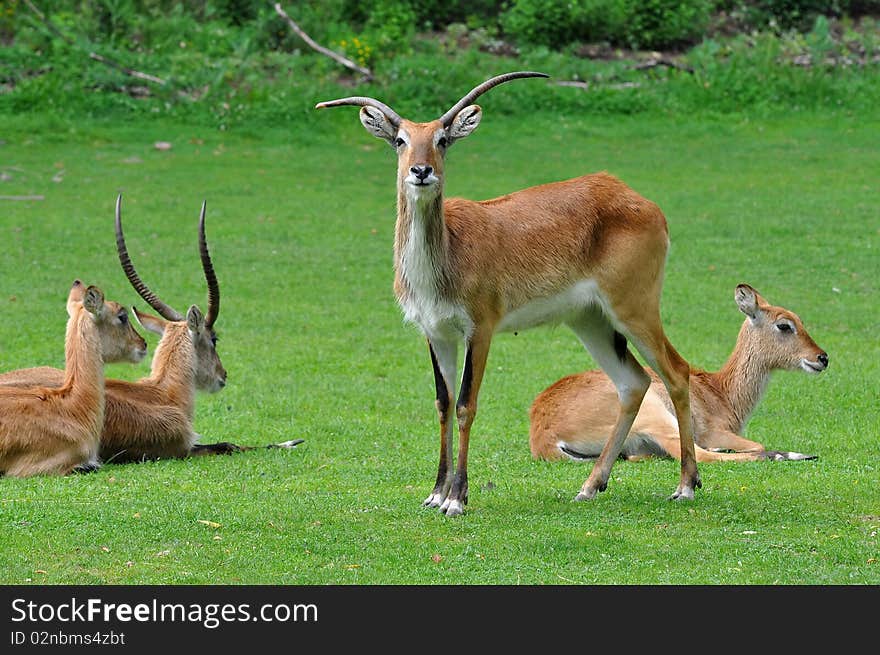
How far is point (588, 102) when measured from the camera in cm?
2108

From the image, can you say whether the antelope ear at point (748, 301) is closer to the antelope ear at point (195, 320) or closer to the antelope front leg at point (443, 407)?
the antelope front leg at point (443, 407)

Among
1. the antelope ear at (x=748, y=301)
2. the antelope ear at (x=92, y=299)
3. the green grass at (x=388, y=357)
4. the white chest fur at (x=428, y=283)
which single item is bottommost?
the green grass at (x=388, y=357)

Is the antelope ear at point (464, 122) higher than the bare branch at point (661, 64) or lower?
higher

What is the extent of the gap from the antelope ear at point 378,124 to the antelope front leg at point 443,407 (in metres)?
1.00

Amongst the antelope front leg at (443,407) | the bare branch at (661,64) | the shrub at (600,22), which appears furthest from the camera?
the shrub at (600,22)

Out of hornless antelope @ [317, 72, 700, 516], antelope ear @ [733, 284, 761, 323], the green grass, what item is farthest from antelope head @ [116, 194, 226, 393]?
antelope ear @ [733, 284, 761, 323]

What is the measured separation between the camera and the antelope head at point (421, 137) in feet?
21.8

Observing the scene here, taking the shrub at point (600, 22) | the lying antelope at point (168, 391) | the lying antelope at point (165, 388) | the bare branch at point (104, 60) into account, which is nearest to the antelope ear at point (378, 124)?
the lying antelope at point (168, 391)

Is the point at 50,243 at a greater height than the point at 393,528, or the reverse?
the point at 393,528

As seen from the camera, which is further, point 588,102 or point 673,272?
point 588,102

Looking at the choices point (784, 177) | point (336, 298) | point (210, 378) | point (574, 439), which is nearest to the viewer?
point (574, 439)

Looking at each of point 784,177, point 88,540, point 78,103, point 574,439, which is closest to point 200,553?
point 88,540

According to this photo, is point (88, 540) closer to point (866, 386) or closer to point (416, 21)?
point (866, 386)

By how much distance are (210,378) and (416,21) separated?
1476cm
